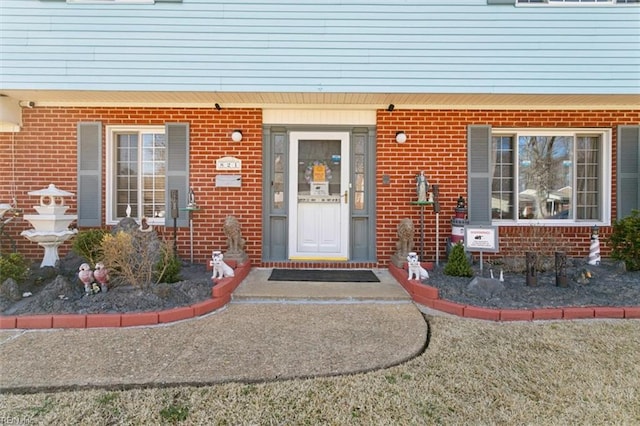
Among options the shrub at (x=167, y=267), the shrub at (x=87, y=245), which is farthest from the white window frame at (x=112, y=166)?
the shrub at (x=167, y=267)

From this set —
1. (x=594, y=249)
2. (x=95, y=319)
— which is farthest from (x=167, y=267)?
(x=594, y=249)

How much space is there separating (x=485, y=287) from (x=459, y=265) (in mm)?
558

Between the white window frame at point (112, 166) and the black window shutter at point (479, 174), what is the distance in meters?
5.24

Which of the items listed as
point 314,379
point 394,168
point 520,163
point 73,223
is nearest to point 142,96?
point 73,223

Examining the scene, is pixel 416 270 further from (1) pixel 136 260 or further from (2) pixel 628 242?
(1) pixel 136 260

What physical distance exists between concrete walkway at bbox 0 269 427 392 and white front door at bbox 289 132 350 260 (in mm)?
1727

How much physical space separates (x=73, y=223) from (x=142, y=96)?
2462 millimetres

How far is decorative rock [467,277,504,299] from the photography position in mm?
4008

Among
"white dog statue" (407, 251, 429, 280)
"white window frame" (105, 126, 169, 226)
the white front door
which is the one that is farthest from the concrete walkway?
"white window frame" (105, 126, 169, 226)

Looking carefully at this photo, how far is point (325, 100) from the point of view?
523cm

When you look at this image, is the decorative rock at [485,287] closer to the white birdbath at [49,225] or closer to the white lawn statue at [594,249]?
the white lawn statue at [594,249]

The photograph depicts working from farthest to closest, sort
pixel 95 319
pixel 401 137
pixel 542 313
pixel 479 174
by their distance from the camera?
pixel 479 174 → pixel 401 137 → pixel 542 313 → pixel 95 319

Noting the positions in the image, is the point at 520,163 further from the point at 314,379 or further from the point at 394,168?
the point at 314,379

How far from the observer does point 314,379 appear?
2430mm
